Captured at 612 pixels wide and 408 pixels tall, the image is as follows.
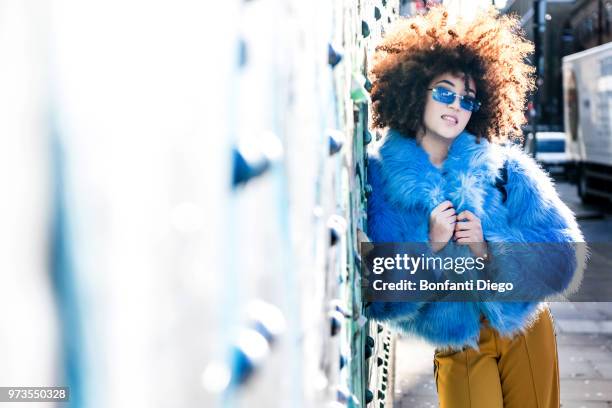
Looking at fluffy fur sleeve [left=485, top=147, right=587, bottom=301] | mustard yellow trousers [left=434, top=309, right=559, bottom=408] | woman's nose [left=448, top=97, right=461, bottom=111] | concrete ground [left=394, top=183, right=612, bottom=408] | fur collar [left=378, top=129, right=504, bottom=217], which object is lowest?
concrete ground [left=394, top=183, right=612, bottom=408]

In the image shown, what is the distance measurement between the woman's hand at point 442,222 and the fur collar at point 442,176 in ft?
0.06

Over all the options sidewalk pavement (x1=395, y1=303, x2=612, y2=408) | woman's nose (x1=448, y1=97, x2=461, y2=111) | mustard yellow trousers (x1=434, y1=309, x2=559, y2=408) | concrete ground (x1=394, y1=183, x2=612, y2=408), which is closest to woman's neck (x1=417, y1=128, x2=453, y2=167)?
woman's nose (x1=448, y1=97, x2=461, y2=111)

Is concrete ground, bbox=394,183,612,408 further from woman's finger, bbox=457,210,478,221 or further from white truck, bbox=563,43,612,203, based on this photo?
white truck, bbox=563,43,612,203

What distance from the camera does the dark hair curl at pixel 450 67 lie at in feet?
9.80

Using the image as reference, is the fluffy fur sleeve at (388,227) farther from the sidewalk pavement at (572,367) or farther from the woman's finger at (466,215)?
the sidewalk pavement at (572,367)

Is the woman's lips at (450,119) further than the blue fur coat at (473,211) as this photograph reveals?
Yes

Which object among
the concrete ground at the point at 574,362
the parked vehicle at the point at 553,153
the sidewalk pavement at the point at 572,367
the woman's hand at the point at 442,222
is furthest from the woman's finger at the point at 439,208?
the parked vehicle at the point at 553,153

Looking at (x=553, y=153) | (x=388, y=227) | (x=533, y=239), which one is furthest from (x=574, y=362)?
(x=553, y=153)

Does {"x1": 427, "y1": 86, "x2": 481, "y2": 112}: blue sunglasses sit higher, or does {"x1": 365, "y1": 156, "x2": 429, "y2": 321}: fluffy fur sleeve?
{"x1": 427, "y1": 86, "x2": 481, "y2": 112}: blue sunglasses

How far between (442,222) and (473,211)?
0.34ft

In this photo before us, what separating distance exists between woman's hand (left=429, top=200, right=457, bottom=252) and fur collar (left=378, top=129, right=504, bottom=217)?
0.06 ft

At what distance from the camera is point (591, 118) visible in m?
17.4

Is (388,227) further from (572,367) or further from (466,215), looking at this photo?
(572,367)

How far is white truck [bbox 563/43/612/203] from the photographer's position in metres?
16.3
